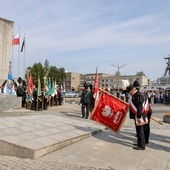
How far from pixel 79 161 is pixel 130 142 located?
265 cm

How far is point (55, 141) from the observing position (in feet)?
23.1

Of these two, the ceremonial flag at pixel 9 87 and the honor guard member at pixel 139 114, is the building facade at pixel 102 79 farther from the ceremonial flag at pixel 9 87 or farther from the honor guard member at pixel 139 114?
the honor guard member at pixel 139 114

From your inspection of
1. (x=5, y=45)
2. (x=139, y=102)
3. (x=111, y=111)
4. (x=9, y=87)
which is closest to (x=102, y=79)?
(x=5, y=45)

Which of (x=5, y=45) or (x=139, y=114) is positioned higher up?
(x=5, y=45)

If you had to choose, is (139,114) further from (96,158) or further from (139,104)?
(96,158)

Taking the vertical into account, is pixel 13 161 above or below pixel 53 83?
below

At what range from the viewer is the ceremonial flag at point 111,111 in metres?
8.38

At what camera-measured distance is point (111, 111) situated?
853cm

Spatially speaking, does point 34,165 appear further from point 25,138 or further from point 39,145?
point 25,138

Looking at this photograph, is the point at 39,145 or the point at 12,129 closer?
the point at 39,145

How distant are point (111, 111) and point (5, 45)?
11.1 metres

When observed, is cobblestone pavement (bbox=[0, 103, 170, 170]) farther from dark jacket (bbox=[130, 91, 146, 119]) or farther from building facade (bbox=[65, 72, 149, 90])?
building facade (bbox=[65, 72, 149, 90])

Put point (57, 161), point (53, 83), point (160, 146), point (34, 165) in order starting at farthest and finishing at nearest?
point (53, 83) < point (160, 146) < point (57, 161) < point (34, 165)

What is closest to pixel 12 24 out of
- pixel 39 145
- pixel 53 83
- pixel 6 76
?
pixel 6 76
